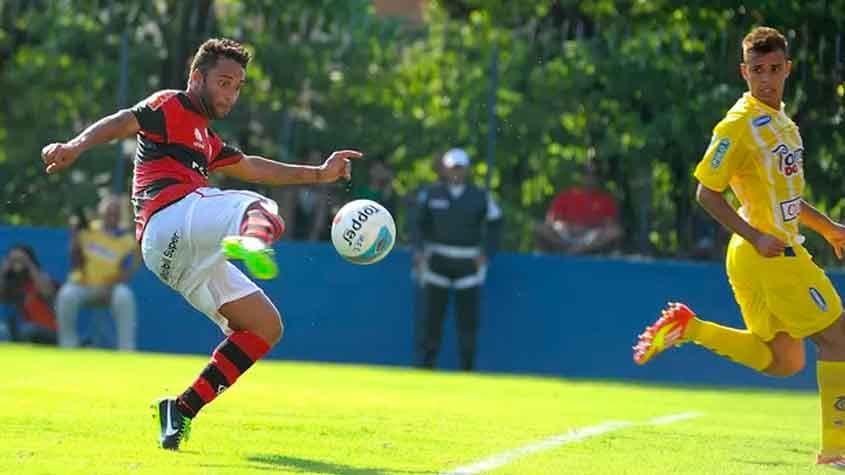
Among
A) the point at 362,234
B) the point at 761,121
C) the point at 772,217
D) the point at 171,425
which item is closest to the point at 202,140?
the point at 362,234

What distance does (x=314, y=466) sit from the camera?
25.5 feet

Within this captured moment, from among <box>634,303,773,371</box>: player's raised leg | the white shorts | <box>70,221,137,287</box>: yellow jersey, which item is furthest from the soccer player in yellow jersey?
<box>70,221,137,287</box>: yellow jersey

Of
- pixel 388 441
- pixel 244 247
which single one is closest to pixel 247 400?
pixel 388 441

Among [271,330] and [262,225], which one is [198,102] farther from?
[271,330]

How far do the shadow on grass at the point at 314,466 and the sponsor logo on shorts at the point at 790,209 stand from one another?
2431 millimetres

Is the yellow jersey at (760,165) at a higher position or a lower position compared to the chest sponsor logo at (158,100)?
lower

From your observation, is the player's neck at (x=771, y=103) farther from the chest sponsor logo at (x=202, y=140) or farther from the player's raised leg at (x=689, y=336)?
the chest sponsor logo at (x=202, y=140)

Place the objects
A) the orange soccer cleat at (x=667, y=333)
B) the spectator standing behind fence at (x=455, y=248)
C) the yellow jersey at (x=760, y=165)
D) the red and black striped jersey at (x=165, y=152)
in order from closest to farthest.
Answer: the red and black striped jersey at (x=165, y=152) → the yellow jersey at (x=760, y=165) → the orange soccer cleat at (x=667, y=333) → the spectator standing behind fence at (x=455, y=248)

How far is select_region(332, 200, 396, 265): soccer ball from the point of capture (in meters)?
8.85

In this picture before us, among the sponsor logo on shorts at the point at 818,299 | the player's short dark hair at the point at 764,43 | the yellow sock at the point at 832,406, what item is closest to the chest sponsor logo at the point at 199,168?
the player's short dark hair at the point at 764,43

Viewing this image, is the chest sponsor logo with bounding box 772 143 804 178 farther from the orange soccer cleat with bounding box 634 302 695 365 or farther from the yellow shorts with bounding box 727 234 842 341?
the orange soccer cleat with bounding box 634 302 695 365

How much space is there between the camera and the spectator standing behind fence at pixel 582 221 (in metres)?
18.3

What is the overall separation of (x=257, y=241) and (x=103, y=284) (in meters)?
11.2

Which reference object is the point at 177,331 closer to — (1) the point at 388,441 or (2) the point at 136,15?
(2) the point at 136,15
